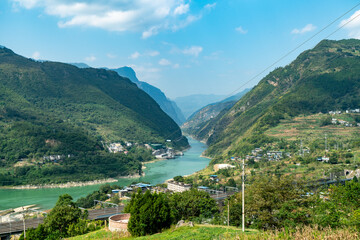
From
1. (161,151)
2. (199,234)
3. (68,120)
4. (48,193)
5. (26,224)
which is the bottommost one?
(48,193)

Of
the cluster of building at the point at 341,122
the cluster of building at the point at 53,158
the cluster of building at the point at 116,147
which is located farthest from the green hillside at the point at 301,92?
the cluster of building at the point at 53,158

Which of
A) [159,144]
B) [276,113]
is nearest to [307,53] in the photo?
[276,113]

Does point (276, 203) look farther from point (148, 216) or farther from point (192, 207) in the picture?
point (192, 207)

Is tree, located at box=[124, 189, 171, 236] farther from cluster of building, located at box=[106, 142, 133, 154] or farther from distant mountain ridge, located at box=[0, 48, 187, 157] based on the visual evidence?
distant mountain ridge, located at box=[0, 48, 187, 157]

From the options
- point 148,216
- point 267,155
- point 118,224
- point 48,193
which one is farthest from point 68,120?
point 148,216

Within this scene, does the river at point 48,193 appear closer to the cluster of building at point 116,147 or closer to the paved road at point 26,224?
the paved road at point 26,224

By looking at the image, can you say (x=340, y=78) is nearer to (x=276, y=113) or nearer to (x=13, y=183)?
(x=276, y=113)
